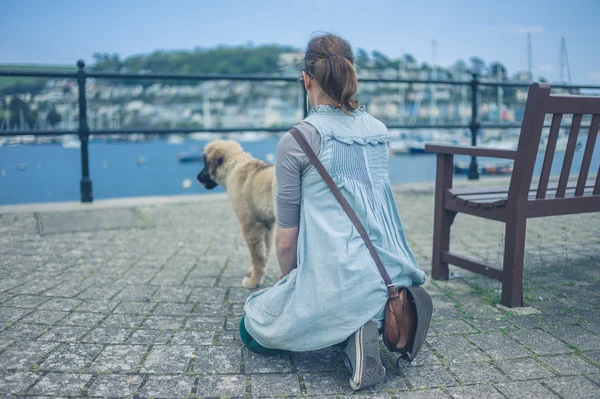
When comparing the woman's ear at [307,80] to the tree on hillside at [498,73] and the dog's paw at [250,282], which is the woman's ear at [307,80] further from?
the tree on hillside at [498,73]

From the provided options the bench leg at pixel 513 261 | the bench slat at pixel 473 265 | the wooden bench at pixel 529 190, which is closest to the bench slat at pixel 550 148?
the wooden bench at pixel 529 190

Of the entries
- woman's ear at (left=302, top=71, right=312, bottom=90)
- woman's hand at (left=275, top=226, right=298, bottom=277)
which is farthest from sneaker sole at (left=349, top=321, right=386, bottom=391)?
woman's ear at (left=302, top=71, right=312, bottom=90)

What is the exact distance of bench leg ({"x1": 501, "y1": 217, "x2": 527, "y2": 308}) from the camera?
9.75ft

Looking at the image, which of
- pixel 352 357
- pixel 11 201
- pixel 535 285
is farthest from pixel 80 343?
pixel 11 201

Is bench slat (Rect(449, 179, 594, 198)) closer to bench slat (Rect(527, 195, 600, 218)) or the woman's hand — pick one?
bench slat (Rect(527, 195, 600, 218))

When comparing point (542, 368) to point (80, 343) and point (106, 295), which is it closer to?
point (80, 343)

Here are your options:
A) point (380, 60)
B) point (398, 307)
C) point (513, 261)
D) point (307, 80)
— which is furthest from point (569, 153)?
point (380, 60)

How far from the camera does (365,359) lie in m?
2.14

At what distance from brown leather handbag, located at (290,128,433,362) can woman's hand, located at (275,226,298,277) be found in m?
0.28

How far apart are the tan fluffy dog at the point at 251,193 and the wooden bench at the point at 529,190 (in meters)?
1.20

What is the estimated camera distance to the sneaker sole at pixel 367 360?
7.00 feet

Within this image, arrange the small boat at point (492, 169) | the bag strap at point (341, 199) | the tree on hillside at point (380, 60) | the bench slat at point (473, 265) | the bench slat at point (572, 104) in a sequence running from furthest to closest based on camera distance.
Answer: the tree on hillside at point (380, 60), the small boat at point (492, 169), the bench slat at point (473, 265), the bench slat at point (572, 104), the bag strap at point (341, 199)

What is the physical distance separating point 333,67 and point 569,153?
1.58 metres

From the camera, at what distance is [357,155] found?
236cm
